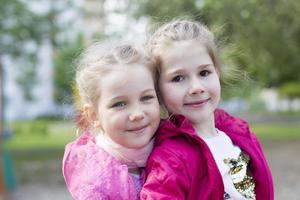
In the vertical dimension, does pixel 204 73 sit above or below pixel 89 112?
above

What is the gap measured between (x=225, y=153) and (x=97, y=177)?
0.51 meters

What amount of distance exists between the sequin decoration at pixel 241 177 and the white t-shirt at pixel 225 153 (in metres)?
0.02

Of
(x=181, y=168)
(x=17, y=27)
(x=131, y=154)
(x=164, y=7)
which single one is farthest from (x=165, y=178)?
(x=17, y=27)

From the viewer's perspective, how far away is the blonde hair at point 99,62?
5.95 ft

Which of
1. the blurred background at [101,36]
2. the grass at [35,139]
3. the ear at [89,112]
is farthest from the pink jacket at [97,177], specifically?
the grass at [35,139]

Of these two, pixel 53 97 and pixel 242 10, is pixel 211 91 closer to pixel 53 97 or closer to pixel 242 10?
pixel 242 10

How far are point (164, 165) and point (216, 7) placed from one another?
21.5 feet

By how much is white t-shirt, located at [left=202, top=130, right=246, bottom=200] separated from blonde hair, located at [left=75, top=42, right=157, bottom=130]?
0.35 meters

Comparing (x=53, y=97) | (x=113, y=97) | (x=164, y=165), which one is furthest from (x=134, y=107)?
(x=53, y=97)

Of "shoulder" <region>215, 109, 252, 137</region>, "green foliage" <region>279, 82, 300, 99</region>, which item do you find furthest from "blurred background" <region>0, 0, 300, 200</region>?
"green foliage" <region>279, 82, 300, 99</region>

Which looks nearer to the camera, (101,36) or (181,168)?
(181,168)

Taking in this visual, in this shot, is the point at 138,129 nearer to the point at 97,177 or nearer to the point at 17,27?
the point at 97,177

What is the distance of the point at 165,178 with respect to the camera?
168 centimetres

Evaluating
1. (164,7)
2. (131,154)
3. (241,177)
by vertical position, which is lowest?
(241,177)
